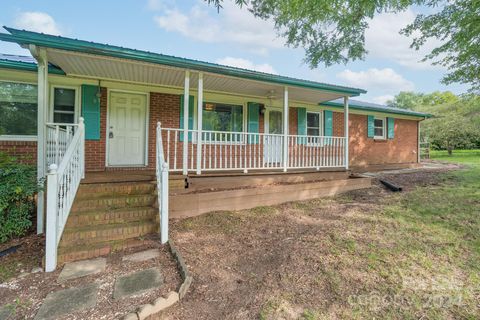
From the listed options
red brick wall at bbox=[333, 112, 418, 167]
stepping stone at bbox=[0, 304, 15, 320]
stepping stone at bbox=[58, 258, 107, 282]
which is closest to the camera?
stepping stone at bbox=[0, 304, 15, 320]

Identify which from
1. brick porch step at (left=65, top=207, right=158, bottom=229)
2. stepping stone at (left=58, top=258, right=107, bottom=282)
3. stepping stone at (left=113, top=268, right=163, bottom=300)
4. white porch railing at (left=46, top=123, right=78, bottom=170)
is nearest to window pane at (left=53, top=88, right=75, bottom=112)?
white porch railing at (left=46, top=123, right=78, bottom=170)

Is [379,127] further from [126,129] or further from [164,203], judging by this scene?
[164,203]

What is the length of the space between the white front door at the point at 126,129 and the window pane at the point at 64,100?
79cm

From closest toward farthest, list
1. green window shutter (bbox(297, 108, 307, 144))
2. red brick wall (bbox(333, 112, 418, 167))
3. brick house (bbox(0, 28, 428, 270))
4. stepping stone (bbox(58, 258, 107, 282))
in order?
stepping stone (bbox(58, 258, 107, 282)) < brick house (bbox(0, 28, 428, 270)) < green window shutter (bbox(297, 108, 307, 144)) < red brick wall (bbox(333, 112, 418, 167))

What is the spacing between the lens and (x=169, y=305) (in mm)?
2238

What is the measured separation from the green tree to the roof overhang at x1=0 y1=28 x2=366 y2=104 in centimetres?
149

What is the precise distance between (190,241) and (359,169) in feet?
27.6

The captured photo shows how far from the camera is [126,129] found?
20.4 feet

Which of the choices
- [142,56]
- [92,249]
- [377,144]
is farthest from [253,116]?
[377,144]

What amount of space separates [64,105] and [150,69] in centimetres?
230

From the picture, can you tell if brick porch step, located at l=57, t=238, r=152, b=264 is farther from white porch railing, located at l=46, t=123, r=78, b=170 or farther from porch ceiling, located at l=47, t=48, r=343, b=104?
porch ceiling, located at l=47, t=48, r=343, b=104

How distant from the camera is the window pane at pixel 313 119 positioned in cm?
898

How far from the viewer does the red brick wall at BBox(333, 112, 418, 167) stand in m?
9.86

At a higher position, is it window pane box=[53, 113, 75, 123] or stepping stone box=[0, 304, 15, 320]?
window pane box=[53, 113, 75, 123]
